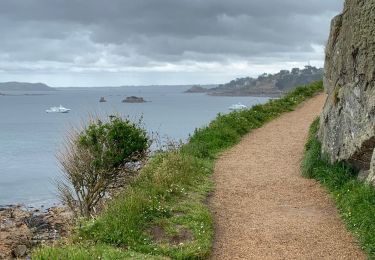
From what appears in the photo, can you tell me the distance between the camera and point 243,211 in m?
11.0

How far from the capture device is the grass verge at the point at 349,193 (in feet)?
29.6

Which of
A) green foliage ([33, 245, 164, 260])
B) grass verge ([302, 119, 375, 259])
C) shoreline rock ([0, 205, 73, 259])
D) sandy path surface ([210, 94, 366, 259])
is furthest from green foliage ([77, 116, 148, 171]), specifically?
green foliage ([33, 245, 164, 260])

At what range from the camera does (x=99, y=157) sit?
1391cm

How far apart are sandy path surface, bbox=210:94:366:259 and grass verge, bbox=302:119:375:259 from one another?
6.7 inches

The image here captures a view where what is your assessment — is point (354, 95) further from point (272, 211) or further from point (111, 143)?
point (111, 143)

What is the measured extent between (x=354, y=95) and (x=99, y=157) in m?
6.36

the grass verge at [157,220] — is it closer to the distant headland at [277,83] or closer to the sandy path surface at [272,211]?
the sandy path surface at [272,211]

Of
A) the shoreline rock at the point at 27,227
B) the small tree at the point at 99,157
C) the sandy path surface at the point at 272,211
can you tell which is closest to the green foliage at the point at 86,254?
the sandy path surface at the point at 272,211

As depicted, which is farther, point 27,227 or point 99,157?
point 27,227

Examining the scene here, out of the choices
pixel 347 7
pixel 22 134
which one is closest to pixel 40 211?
pixel 347 7

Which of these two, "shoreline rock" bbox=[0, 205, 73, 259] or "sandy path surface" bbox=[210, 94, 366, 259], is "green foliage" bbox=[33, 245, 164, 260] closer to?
"sandy path surface" bbox=[210, 94, 366, 259]

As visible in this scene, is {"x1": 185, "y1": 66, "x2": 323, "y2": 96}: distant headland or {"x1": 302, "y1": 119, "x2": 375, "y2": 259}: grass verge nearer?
{"x1": 302, "y1": 119, "x2": 375, "y2": 259}: grass verge

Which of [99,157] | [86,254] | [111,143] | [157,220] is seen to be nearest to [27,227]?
[99,157]

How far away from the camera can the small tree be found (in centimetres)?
1393
